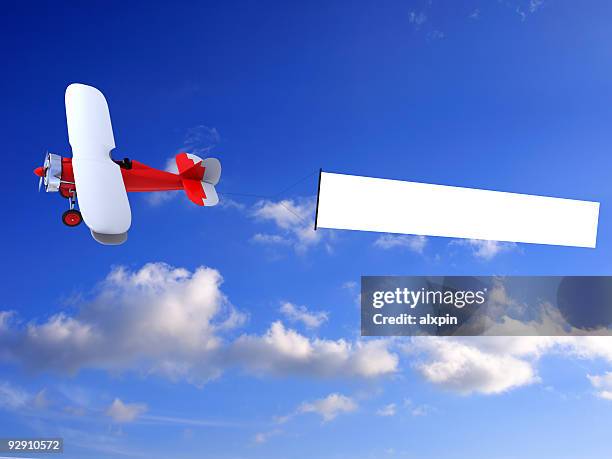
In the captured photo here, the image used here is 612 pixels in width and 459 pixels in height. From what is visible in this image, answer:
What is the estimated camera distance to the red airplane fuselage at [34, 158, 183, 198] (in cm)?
759

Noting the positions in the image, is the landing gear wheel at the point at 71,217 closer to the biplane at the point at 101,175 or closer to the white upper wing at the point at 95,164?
the biplane at the point at 101,175

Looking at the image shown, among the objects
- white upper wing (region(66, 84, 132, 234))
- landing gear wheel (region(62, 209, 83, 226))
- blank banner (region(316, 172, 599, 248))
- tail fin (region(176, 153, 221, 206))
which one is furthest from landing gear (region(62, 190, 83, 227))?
blank banner (region(316, 172, 599, 248))

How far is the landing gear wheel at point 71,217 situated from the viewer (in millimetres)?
7516

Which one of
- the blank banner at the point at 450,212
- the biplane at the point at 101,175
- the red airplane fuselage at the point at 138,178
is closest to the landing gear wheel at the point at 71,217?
the biplane at the point at 101,175

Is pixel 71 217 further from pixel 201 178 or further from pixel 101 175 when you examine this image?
pixel 201 178

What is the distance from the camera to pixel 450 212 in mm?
7875

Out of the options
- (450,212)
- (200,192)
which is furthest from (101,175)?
(450,212)

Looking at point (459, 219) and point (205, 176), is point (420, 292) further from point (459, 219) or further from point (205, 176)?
point (205, 176)

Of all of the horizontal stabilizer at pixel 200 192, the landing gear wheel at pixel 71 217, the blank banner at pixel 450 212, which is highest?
the horizontal stabilizer at pixel 200 192

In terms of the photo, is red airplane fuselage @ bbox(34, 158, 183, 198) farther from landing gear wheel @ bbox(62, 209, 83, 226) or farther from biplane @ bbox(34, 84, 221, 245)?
landing gear wheel @ bbox(62, 209, 83, 226)

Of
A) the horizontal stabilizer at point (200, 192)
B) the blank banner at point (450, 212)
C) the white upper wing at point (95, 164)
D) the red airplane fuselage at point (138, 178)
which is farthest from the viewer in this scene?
the horizontal stabilizer at point (200, 192)

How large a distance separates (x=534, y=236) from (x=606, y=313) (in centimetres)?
132

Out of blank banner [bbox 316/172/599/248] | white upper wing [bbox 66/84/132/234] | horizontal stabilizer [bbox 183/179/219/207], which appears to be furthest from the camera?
horizontal stabilizer [bbox 183/179/219/207]

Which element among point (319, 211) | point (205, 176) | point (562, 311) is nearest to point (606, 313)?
point (562, 311)
